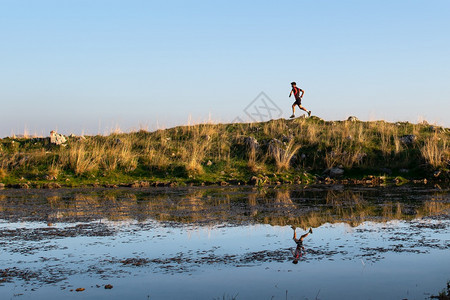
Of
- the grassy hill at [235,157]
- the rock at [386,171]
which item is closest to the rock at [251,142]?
the grassy hill at [235,157]

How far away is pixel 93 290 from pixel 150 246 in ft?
7.53

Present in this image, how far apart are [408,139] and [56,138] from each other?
17.2 metres

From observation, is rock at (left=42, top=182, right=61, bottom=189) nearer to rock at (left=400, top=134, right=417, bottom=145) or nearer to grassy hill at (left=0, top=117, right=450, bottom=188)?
grassy hill at (left=0, top=117, right=450, bottom=188)

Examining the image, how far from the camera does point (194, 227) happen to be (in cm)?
951

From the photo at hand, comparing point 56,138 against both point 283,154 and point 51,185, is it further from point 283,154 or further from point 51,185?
point 283,154

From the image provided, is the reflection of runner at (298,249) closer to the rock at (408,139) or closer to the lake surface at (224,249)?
the lake surface at (224,249)

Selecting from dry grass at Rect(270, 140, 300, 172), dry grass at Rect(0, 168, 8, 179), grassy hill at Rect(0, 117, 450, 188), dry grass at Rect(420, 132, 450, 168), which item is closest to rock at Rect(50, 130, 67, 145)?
grassy hill at Rect(0, 117, 450, 188)

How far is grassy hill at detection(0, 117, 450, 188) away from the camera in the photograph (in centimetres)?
2009

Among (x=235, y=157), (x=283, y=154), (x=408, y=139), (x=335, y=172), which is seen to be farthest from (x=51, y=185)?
(x=408, y=139)

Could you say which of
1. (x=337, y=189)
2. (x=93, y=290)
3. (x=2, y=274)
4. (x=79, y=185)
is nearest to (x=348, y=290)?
(x=93, y=290)

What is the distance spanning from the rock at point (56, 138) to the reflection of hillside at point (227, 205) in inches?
288

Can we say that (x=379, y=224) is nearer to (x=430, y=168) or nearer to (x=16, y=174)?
(x=430, y=168)

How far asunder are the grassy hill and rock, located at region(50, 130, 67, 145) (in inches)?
14.8

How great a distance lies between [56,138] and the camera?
23.8m
